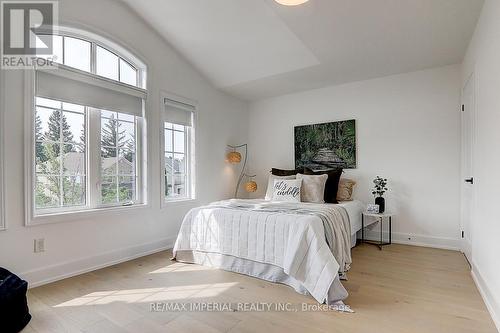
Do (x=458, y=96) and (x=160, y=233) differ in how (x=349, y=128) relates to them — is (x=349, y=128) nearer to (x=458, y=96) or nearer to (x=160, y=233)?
(x=458, y=96)

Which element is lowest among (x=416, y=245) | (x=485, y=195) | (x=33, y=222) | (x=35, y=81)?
(x=416, y=245)

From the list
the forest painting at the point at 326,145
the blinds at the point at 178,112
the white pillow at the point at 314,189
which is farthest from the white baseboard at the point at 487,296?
the blinds at the point at 178,112

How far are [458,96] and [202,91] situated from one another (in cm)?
351

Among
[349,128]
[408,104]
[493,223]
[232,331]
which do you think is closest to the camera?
[232,331]

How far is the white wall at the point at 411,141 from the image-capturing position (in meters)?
3.57

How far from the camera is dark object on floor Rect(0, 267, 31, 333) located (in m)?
1.77

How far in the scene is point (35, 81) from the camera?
8.38ft

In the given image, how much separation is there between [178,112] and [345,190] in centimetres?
265

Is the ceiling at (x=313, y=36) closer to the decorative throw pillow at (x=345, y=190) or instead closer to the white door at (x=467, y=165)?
the white door at (x=467, y=165)

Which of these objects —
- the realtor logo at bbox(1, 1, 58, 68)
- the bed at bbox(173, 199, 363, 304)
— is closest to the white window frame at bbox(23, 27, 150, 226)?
the realtor logo at bbox(1, 1, 58, 68)

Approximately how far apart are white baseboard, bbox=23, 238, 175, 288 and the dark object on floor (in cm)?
56

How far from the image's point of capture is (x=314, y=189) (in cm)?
370

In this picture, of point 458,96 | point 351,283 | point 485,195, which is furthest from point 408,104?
point 351,283

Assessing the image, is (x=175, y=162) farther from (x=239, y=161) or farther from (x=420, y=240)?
(x=420, y=240)
